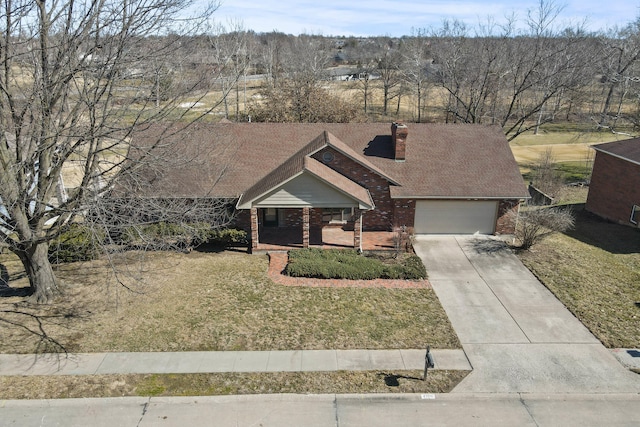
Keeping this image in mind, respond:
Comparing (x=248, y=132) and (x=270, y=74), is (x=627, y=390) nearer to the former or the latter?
(x=248, y=132)

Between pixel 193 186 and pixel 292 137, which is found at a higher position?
pixel 292 137

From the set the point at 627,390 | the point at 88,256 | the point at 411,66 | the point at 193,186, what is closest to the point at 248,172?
the point at 193,186

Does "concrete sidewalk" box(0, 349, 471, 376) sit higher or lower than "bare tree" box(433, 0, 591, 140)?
lower

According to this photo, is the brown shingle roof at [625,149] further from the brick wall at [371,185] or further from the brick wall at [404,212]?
the brick wall at [371,185]

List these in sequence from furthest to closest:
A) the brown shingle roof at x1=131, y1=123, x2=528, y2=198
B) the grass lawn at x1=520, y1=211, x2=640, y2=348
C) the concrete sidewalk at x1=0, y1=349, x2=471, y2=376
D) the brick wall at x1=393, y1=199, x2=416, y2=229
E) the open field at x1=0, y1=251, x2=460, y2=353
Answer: the brick wall at x1=393, y1=199, x2=416, y2=229 < the brown shingle roof at x1=131, y1=123, x2=528, y2=198 < the grass lawn at x1=520, y1=211, x2=640, y2=348 < the open field at x1=0, y1=251, x2=460, y2=353 < the concrete sidewalk at x1=0, y1=349, x2=471, y2=376

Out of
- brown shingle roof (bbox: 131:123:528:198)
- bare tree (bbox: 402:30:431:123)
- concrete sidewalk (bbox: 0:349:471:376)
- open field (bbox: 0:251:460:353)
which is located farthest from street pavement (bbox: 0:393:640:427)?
bare tree (bbox: 402:30:431:123)

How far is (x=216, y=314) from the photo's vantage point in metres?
14.8

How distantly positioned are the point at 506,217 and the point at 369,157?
22.0ft

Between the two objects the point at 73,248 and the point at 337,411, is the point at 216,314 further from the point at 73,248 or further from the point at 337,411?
the point at 73,248

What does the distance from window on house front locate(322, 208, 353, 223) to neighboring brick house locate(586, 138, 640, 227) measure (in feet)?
45.6

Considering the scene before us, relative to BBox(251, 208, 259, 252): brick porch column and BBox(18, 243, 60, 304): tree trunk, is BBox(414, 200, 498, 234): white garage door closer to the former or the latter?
BBox(251, 208, 259, 252): brick porch column

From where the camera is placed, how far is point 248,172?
69.9 feet

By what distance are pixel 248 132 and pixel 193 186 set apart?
428cm

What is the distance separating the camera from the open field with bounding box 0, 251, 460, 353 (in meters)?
13.4
